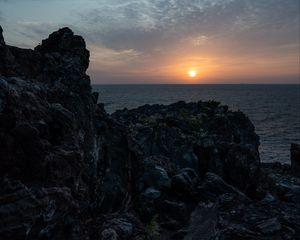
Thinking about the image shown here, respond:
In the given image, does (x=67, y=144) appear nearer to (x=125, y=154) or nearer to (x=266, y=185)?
(x=125, y=154)

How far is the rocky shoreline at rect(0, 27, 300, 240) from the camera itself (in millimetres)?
10492

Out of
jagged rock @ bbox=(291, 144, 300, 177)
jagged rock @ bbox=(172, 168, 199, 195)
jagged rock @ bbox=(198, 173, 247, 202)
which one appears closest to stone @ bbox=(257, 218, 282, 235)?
jagged rock @ bbox=(198, 173, 247, 202)

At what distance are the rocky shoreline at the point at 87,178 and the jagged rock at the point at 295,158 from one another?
10393 mm

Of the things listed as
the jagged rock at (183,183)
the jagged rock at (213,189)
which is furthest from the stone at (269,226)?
the jagged rock at (183,183)

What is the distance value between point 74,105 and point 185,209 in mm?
11677

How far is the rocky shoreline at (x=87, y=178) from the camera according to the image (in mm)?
10492

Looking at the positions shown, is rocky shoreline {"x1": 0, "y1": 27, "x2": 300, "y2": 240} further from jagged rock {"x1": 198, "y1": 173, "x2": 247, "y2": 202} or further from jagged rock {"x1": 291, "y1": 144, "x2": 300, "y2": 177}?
jagged rock {"x1": 291, "y1": 144, "x2": 300, "y2": 177}

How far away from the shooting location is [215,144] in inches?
1390

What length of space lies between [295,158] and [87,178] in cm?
3386

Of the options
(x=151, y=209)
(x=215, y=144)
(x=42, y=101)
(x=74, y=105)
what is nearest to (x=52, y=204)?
(x=42, y=101)

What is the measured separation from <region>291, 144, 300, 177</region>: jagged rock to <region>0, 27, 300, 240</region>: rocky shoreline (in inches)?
409

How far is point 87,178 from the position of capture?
14.6 meters

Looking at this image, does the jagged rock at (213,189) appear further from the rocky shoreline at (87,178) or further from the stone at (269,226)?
the stone at (269,226)

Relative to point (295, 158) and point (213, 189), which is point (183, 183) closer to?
point (213, 189)
